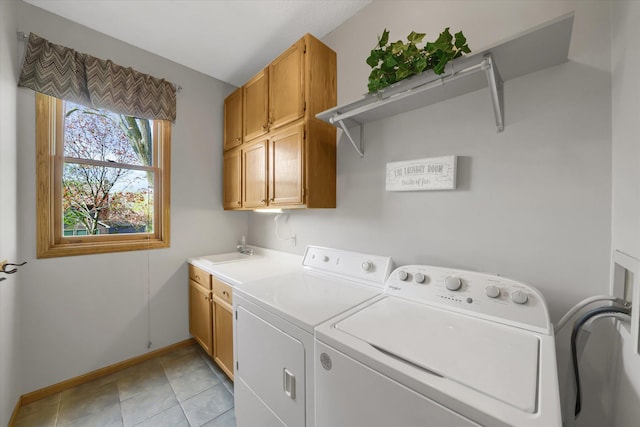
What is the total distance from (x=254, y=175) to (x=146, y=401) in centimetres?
189

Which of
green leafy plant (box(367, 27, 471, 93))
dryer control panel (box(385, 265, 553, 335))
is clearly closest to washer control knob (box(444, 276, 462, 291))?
dryer control panel (box(385, 265, 553, 335))

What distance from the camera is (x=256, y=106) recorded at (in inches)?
83.9

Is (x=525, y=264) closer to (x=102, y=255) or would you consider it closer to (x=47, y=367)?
(x=102, y=255)

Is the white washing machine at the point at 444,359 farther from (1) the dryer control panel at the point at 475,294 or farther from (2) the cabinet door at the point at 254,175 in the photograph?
(2) the cabinet door at the point at 254,175

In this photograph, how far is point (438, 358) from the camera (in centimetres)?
76

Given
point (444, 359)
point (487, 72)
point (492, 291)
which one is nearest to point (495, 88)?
point (487, 72)

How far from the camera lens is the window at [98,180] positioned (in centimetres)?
181

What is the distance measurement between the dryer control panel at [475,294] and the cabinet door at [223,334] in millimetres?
1256

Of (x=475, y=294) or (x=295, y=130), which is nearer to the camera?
(x=475, y=294)

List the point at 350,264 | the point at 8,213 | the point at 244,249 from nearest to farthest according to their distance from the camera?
the point at 8,213 < the point at 350,264 < the point at 244,249

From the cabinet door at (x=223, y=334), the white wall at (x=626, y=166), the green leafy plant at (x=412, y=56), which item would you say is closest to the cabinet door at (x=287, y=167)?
the green leafy plant at (x=412, y=56)

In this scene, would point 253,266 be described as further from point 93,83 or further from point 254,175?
point 93,83

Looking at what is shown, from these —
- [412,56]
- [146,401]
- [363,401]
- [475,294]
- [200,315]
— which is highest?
[412,56]

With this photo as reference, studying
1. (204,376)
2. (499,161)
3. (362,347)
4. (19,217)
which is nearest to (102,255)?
(19,217)
